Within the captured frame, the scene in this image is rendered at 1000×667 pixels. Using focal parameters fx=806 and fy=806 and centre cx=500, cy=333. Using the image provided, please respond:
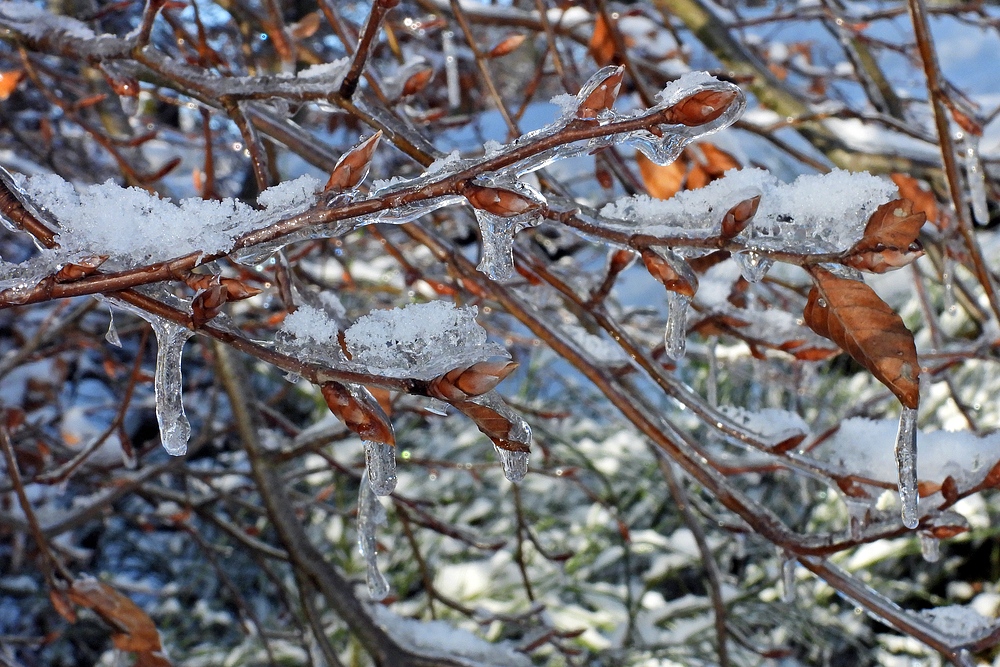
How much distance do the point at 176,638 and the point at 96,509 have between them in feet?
5.89

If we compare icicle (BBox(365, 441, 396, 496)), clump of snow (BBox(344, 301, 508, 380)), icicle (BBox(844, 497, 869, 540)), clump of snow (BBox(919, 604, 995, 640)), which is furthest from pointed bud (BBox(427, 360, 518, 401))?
clump of snow (BBox(919, 604, 995, 640))

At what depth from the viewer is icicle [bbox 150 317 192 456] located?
671mm

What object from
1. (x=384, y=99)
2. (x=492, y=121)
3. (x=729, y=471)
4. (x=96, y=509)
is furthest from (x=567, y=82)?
(x=492, y=121)

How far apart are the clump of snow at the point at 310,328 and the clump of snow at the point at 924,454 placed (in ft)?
1.92

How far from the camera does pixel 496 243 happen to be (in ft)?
2.15

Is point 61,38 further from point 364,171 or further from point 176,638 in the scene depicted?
point 176,638

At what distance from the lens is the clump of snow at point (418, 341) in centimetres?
57

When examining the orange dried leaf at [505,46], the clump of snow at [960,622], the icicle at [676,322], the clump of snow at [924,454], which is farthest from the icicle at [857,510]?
the orange dried leaf at [505,46]

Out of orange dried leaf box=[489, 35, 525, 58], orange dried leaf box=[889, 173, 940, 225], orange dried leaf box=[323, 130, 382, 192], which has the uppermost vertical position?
orange dried leaf box=[489, 35, 525, 58]

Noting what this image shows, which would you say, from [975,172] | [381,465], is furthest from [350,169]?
[975,172]

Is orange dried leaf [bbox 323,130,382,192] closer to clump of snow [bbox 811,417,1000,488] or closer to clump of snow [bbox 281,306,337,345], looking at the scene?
clump of snow [bbox 281,306,337,345]

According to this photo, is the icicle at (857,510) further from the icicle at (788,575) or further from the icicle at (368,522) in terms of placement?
the icicle at (368,522)

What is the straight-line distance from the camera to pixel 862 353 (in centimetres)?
56

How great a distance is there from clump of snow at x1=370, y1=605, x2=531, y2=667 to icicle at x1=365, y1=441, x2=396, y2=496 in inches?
29.0
